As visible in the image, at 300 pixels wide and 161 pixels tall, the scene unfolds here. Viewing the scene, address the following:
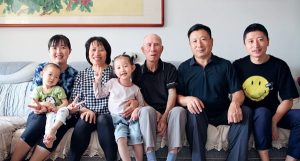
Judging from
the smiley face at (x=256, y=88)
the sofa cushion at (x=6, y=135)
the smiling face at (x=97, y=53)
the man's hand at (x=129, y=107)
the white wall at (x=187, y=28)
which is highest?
the white wall at (x=187, y=28)

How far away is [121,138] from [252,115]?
2.45 ft

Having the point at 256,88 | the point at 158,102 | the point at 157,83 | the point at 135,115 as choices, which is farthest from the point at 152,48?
the point at 256,88

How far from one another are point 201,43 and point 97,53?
66 cm

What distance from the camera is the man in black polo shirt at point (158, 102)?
6.04ft

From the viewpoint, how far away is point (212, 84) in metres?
2.07

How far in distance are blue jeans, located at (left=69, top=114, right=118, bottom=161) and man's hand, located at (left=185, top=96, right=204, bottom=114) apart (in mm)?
457

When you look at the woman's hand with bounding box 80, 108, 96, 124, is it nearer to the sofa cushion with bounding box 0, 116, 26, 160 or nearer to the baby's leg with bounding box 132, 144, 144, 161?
the baby's leg with bounding box 132, 144, 144, 161

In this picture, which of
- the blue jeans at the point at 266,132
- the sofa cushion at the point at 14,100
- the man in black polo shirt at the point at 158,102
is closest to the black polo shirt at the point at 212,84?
the man in black polo shirt at the point at 158,102

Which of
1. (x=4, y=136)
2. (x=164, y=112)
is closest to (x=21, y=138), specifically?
(x=4, y=136)

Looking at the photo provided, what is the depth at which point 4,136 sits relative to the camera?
74.5 inches

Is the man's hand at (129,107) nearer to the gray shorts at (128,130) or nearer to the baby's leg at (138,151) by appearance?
the gray shorts at (128,130)

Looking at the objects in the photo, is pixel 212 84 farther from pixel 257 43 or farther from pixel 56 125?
pixel 56 125

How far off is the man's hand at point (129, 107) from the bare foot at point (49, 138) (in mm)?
408

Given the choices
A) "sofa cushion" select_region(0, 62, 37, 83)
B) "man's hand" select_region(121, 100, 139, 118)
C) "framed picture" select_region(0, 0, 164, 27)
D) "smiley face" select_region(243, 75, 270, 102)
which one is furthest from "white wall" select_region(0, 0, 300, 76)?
"man's hand" select_region(121, 100, 139, 118)
